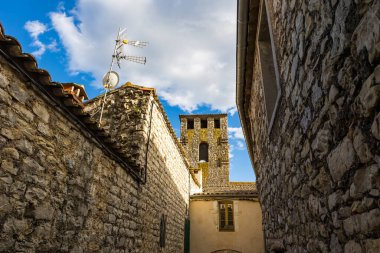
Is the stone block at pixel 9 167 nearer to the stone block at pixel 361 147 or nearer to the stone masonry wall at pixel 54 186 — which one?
the stone masonry wall at pixel 54 186

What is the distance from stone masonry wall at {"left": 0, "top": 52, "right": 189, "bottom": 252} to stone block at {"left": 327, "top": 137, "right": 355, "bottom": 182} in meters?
2.54

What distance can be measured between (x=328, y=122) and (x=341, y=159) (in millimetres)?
264

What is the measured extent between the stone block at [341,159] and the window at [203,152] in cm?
2470

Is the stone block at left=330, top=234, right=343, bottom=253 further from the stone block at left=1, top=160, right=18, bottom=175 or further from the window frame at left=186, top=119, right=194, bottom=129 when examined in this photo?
the window frame at left=186, top=119, right=194, bottom=129

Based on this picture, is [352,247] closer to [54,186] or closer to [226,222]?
[54,186]

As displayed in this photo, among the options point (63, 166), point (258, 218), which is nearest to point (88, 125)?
point (63, 166)

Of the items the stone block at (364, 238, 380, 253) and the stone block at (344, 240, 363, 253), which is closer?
the stone block at (364, 238, 380, 253)

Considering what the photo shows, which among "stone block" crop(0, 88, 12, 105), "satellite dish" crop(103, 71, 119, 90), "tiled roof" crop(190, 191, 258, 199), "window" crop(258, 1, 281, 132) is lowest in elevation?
"stone block" crop(0, 88, 12, 105)

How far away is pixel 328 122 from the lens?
65.2 inches

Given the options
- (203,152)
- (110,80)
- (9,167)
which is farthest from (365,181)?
(203,152)

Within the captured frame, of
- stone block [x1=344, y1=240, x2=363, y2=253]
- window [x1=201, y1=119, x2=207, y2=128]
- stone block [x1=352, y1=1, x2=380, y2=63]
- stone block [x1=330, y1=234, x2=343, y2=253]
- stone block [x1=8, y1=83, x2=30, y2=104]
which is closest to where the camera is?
stone block [x1=352, y1=1, x2=380, y2=63]

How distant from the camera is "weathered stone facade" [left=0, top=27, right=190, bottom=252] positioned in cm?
241

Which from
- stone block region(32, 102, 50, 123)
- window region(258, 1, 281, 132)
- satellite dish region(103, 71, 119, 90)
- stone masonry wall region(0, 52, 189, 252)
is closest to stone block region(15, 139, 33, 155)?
stone masonry wall region(0, 52, 189, 252)

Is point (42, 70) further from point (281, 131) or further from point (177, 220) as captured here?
point (177, 220)
